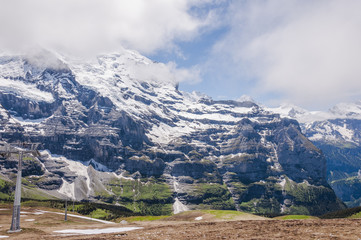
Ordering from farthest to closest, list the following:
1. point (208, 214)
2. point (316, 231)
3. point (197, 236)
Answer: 1. point (208, 214)
2. point (197, 236)
3. point (316, 231)

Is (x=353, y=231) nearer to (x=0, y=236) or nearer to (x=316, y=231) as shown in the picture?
(x=316, y=231)

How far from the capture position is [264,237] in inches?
1231

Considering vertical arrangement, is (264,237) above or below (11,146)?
below

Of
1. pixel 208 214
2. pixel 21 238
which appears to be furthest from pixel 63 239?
pixel 208 214

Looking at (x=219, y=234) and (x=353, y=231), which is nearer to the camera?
(x=353, y=231)

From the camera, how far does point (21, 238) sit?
4581 cm

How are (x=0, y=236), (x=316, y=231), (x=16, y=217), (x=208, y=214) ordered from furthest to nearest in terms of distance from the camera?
(x=208, y=214), (x=16, y=217), (x=0, y=236), (x=316, y=231)

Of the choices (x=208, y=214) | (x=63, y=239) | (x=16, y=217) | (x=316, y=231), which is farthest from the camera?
(x=208, y=214)

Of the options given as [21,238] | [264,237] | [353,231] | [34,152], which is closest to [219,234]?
[264,237]

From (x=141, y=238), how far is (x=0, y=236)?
29.7 meters

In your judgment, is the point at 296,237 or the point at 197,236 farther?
the point at 197,236

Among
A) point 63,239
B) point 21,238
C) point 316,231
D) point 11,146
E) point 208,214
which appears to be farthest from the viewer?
point 208,214

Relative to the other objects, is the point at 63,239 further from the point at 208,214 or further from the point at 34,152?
the point at 208,214

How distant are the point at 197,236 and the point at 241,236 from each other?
5.79 m
